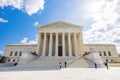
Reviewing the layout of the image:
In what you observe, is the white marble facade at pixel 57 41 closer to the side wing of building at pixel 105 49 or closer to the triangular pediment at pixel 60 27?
the triangular pediment at pixel 60 27

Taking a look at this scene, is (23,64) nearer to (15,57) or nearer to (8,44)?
(15,57)

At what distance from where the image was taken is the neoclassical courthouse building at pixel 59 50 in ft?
73.7

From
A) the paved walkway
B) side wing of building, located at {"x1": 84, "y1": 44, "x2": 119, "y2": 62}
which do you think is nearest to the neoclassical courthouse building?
side wing of building, located at {"x1": 84, "y1": 44, "x2": 119, "y2": 62}

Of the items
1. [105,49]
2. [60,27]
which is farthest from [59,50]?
[105,49]

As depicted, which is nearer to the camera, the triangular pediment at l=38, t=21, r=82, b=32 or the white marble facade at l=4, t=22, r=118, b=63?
the white marble facade at l=4, t=22, r=118, b=63

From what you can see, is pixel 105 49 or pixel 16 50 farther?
pixel 16 50

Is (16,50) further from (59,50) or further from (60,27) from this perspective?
(60,27)

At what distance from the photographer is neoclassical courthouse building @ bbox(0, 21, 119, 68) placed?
22469 mm

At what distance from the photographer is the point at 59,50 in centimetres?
3675

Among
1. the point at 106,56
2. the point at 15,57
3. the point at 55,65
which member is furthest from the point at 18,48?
the point at 106,56

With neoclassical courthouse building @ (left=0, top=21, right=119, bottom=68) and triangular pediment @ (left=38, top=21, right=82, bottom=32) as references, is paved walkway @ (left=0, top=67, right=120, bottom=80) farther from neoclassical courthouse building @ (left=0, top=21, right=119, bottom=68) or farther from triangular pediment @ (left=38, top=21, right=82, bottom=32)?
triangular pediment @ (left=38, top=21, right=82, bottom=32)

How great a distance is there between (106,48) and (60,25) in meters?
27.5

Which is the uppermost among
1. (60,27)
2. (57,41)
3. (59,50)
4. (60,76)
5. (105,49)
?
(60,27)

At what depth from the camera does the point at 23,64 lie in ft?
71.2
